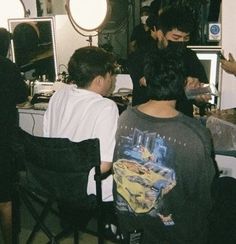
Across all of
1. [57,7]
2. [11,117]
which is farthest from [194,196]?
[57,7]

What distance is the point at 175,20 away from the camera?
2.31 m

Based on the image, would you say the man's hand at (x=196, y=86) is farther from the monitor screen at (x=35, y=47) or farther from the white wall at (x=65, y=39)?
the monitor screen at (x=35, y=47)

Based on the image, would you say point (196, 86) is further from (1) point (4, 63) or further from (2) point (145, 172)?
(1) point (4, 63)

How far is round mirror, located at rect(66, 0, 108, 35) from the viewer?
2924 mm

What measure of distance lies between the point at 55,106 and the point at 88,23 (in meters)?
1.23

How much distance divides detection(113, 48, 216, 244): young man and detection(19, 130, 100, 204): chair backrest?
13 cm

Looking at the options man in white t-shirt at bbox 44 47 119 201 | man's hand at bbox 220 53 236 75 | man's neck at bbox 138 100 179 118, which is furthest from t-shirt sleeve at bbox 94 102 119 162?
man's hand at bbox 220 53 236 75

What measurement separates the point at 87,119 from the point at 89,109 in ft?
0.15

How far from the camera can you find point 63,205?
2045 millimetres

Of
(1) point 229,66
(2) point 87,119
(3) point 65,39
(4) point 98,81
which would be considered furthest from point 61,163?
(3) point 65,39

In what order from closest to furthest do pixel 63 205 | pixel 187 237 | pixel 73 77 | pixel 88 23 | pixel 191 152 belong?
pixel 191 152, pixel 187 237, pixel 73 77, pixel 63 205, pixel 88 23

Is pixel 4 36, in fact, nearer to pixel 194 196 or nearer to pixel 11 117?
pixel 11 117

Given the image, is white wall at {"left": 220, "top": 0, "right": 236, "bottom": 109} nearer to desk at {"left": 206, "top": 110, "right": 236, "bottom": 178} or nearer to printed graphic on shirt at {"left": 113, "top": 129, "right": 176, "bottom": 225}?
desk at {"left": 206, "top": 110, "right": 236, "bottom": 178}

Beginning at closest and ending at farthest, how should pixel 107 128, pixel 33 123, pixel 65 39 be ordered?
pixel 107 128, pixel 65 39, pixel 33 123
